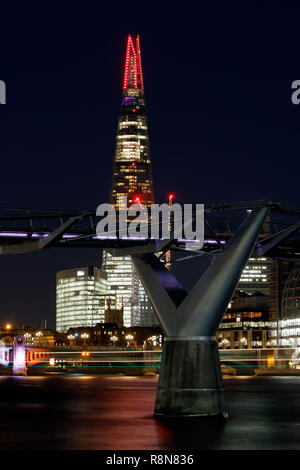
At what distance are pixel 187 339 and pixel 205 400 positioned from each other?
12.1 ft

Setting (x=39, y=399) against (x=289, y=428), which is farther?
(x=39, y=399)

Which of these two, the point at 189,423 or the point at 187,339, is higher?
the point at 187,339

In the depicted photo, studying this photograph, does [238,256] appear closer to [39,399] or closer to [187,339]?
[187,339]

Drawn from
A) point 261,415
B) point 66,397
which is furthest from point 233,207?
point 66,397

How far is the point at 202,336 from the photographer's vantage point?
50125 millimetres

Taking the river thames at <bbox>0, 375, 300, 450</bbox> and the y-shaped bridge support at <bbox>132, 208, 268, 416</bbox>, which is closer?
the river thames at <bbox>0, 375, 300, 450</bbox>

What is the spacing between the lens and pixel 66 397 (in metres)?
86.4

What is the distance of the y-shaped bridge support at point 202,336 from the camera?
162 ft

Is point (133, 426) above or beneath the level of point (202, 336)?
beneath

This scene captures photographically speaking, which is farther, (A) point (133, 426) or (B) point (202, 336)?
(A) point (133, 426)

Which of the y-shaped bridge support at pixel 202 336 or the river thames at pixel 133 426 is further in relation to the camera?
the y-shaped bridge support at pixel 202 336

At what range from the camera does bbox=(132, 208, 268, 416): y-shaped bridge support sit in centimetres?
4950

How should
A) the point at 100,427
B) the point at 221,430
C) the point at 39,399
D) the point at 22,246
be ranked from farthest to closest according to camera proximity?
the point at 39,399 → the point at 22,246 → the point at 100,427 → the point at 221,430

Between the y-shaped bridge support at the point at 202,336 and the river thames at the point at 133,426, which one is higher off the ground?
the y-shaped bridge support at the point at 202,336
